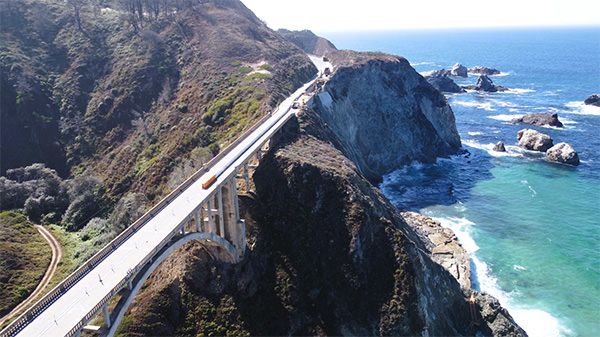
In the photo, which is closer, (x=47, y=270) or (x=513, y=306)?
(x=47, y=270)

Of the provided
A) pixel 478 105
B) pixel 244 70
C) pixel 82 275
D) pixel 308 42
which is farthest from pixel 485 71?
pixel 82 275

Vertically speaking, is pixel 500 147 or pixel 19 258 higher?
pixel 19 258

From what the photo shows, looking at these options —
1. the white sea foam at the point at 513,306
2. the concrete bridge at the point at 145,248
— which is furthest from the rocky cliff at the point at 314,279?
the white sea foam at the point at 513,306

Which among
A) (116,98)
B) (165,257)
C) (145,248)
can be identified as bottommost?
(165,257)

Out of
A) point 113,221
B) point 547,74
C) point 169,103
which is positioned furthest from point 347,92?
point 547,74

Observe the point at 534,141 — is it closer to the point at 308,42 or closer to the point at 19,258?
the point at 308,42

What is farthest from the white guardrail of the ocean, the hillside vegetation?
the ocean
